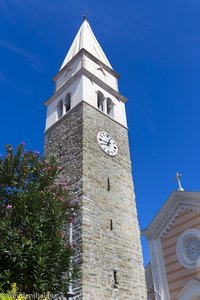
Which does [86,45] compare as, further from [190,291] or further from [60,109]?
[190,291]

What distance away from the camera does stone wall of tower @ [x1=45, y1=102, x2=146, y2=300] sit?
43.1 ft

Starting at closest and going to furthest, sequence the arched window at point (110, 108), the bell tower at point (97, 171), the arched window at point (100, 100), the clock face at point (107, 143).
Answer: the bell tower at point (97, 171) → the clock face at point (107, 143) → the arched window at point (100, 100) → the arched window at point (110, 108)

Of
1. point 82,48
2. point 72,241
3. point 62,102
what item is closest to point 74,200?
point 72,241

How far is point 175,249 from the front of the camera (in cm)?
1548

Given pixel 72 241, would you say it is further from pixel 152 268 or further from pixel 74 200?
pixel 152 268

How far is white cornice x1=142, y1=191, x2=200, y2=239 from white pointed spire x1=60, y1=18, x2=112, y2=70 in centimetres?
1173

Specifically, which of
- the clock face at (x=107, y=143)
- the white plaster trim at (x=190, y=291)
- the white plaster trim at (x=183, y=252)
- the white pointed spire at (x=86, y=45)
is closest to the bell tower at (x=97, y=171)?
the clock face at (x=107, y=143)

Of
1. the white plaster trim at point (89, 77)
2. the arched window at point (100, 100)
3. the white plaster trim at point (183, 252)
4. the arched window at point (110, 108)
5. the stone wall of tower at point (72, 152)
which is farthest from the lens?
the arched window at point (110, 108)

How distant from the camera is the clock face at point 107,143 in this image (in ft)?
57.9

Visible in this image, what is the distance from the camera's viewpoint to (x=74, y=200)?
14.8m

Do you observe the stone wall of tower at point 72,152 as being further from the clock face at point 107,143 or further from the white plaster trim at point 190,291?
the white plaster trim at point 190,291

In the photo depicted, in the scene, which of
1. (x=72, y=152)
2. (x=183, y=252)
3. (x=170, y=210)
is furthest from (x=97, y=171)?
(x=183, y=252)

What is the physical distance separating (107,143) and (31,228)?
874cm

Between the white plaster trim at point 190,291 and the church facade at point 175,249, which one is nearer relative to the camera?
the white plaster trim at point 190,291
